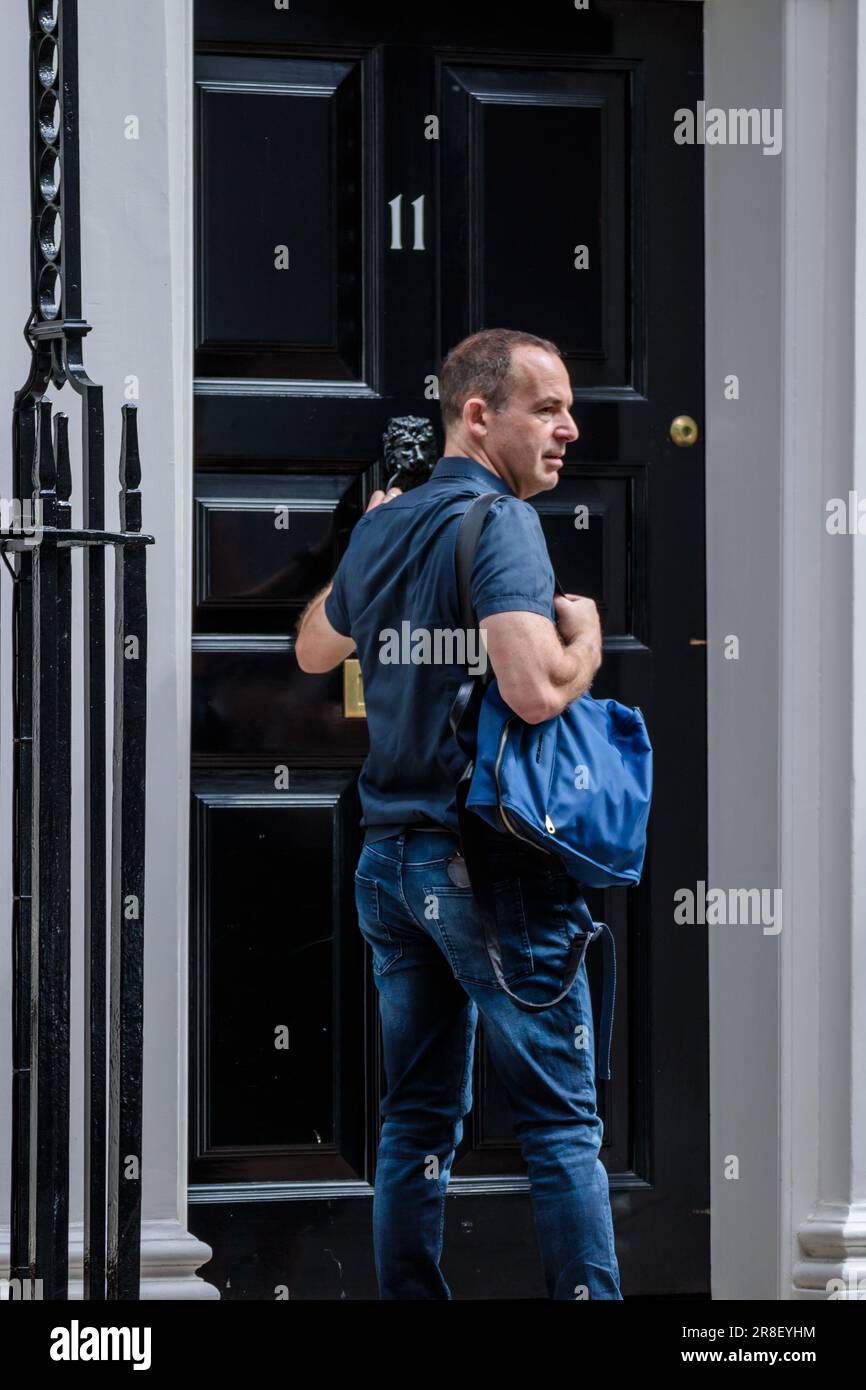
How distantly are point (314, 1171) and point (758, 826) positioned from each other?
119 cm

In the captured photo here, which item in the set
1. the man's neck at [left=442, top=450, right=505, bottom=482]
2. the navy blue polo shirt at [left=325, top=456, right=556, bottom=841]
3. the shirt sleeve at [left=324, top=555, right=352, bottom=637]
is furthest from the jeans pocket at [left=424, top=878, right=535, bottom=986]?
the man's neck at [left=442, top=450, right=505, bottom=482]

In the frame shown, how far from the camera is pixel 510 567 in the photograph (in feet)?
9.28

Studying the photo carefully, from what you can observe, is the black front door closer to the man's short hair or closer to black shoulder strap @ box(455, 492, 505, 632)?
the man's short hair

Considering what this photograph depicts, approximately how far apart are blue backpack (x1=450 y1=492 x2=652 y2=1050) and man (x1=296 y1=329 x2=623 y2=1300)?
0.10ft

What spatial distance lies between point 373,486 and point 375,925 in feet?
3.53

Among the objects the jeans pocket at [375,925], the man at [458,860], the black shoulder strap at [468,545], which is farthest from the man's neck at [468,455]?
the jeans pocket at [375,925]

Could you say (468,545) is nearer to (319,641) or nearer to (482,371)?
(482,371)

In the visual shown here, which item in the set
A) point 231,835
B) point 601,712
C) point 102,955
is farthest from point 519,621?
point 231,835

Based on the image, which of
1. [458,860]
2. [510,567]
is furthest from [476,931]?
[510,567]

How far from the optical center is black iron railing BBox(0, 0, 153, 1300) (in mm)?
2475

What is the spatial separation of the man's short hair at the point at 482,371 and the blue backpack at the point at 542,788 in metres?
0.26

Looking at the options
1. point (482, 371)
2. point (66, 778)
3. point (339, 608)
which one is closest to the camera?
point (66, 778)

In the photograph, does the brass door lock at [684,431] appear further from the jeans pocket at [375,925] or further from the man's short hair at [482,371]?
the jeans pocket at [375,925]

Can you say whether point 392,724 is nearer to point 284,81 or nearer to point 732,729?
point 732,729
